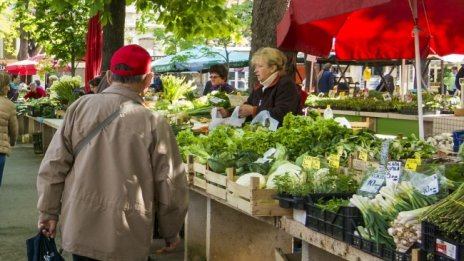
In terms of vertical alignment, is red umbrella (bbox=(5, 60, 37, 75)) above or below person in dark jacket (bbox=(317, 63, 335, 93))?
above

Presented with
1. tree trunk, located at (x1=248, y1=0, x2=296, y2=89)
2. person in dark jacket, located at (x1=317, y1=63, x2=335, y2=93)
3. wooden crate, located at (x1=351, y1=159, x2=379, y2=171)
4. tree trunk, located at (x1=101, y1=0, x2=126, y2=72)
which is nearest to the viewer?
wooden crate, located at (x1=351, y1=159, x2=379, y2=171)

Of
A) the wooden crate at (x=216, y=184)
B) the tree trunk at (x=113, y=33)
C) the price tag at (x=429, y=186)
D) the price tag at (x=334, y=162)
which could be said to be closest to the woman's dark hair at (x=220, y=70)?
the tree trunk at (x=113, y=33)

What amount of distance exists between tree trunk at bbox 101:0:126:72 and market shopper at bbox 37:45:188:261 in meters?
8.42

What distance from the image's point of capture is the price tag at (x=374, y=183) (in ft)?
13.6

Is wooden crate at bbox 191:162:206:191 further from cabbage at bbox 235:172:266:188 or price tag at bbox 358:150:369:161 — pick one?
price tag at bbox 358:150:369:161

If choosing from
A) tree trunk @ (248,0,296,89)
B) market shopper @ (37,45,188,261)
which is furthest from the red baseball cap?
tree trunk @ (248,0,296,89)

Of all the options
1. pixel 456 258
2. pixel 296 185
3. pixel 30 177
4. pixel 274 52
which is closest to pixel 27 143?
pixel 30 177

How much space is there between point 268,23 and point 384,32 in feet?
4.69

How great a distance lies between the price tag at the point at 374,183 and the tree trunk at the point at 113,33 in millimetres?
8591

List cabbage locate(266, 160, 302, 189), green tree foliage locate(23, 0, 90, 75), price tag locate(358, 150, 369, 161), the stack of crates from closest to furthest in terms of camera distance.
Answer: cabbage locate(266, 160, 302, 189) → price tag locate(358, 150, 369, 161) → the stack of crates → green tree foliage locate(23, 0, 90, 75)

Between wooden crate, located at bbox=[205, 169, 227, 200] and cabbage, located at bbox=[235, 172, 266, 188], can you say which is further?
wooden crate, located at bbox=[205, 169, 227, 200]

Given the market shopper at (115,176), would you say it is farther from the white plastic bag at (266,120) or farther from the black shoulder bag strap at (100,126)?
the white plastic bag at (266,120)

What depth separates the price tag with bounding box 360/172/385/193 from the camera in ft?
13.6

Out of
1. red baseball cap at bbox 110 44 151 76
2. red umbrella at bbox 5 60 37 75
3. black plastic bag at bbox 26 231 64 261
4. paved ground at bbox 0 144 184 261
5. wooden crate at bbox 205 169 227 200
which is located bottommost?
paved ground at bbox 0 144 184 261
